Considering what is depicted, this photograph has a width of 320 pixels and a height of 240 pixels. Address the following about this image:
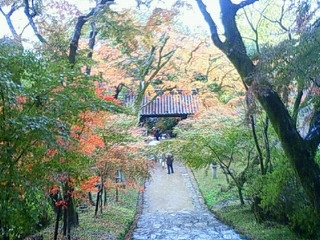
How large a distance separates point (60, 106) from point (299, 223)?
17.5ft

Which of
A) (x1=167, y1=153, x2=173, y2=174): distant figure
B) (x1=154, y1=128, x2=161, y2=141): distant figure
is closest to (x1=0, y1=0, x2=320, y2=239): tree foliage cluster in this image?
(x1=167, y1=153, x2=173, y2=174): distant figure

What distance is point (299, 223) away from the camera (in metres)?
7.56

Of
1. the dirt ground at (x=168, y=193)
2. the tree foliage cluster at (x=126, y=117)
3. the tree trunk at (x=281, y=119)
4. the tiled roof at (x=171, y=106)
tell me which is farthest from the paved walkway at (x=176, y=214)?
the tiled roof at (x=171, y=106)

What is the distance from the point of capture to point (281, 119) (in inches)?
246

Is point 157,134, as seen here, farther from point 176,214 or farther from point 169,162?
point 176,214

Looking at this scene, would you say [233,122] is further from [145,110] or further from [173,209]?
[145,110]

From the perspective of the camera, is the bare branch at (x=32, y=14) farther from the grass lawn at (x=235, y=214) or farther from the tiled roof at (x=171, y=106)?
the tiled roof at (x=171, y=106)

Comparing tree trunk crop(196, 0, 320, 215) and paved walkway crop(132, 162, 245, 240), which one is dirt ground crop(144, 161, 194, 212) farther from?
tree trunk crop(196, 0, 320, 215)

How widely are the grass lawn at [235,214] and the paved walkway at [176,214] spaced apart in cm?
27

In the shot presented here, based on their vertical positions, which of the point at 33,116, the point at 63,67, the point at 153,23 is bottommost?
the point at 33,116

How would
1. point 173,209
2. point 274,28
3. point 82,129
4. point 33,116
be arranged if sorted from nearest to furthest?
point 33,116, point 82,129, point 274,28, point 173,209

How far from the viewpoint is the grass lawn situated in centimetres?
844

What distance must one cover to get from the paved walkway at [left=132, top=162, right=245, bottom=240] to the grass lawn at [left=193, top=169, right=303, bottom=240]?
272 mm

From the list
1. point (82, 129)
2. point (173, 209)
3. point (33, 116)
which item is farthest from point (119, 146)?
point (33, 116)
